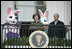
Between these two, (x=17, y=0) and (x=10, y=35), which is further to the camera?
(x=17, y=0)

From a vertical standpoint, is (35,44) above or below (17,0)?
below

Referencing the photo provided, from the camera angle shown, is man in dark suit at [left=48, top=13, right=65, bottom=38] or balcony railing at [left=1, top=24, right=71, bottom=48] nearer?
balcony railing at [left=1, top=24, right=71, bottom=48]

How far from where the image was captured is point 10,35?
43.4 feet

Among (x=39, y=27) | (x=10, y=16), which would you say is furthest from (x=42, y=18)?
(x=10, y=16)

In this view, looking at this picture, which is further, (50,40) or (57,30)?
(57,30)

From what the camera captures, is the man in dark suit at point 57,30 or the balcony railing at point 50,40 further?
the man in dark suit at point 57,30

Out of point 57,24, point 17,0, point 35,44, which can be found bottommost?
point 35,44

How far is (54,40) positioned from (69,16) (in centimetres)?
242

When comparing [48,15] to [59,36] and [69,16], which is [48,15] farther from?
[59,36]

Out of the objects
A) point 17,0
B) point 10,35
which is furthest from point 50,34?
point 17,0

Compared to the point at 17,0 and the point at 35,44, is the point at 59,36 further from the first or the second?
the point at 17,0

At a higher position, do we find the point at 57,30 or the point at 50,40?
the point at 57,30

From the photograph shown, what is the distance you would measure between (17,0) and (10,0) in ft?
1.11

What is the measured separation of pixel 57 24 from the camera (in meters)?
13.2
